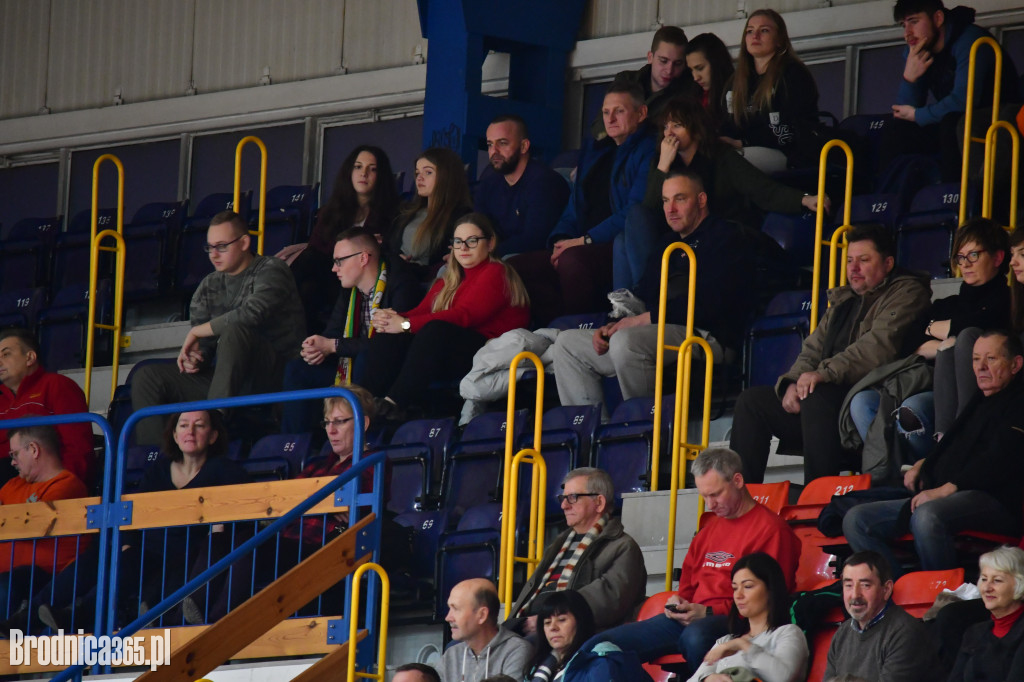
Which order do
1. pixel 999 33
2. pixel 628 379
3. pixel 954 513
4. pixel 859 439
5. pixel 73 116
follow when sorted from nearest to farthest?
pixel 954 513 → pixel 859 439 → pixel 628 379 → pixel 999 33 → pixel 73 116

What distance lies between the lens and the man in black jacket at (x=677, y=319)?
24.7 feet

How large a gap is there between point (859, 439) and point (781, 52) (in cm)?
280

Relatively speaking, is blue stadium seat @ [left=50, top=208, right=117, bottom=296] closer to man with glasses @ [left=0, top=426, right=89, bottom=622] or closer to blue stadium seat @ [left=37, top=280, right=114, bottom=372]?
blue stadium seat @ [left=37, top=280, right=114, bottom=372]

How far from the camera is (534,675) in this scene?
5.99 meters

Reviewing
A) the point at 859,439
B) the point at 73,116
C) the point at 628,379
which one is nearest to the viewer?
the point at 859,439

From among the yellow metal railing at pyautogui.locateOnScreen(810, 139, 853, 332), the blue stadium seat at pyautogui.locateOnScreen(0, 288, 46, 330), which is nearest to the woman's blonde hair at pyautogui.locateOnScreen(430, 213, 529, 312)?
the yellow metal railing at pyautogui.locateOnScreen(810, 139, 853, 332)

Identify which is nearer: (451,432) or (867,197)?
(451,432)

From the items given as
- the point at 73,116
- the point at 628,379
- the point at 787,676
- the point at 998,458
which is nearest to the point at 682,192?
the point at 628,379

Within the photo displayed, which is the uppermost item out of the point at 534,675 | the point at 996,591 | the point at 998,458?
the point at 998,458

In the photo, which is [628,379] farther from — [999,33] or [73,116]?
[73,116]

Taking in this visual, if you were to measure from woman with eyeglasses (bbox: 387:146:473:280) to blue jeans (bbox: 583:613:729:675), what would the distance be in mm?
3192

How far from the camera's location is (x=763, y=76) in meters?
8.79

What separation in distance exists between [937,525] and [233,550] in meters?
2.33

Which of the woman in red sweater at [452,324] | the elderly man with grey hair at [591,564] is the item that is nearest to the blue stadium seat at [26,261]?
the woman in red sweater at [452,324]
